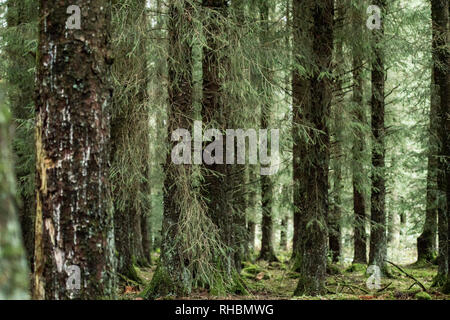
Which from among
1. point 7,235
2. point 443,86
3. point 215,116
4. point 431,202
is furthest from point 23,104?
point 431,202

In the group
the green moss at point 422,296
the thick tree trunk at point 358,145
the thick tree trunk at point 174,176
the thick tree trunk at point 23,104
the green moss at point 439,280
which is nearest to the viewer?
the thick tree trunk at point 174,176

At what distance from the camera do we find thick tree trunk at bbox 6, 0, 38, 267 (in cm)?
1084

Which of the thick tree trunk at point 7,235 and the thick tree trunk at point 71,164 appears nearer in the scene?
the thick tree trunk at point 7,235

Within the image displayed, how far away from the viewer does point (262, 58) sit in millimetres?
8062

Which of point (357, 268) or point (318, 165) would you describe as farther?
point (357, 268)

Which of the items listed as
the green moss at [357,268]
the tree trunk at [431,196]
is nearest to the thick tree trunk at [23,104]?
the green moss at [357,268]

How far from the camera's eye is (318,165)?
8594 millimetres

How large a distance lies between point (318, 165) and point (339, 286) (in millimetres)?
2992

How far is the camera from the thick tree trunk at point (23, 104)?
10.8m

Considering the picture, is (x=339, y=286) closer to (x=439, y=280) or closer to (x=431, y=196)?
(x=439, y=280)

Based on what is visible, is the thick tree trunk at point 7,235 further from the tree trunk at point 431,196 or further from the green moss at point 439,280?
the tree trunk at point 431,196

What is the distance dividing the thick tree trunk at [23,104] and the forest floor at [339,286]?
3.40 meters
